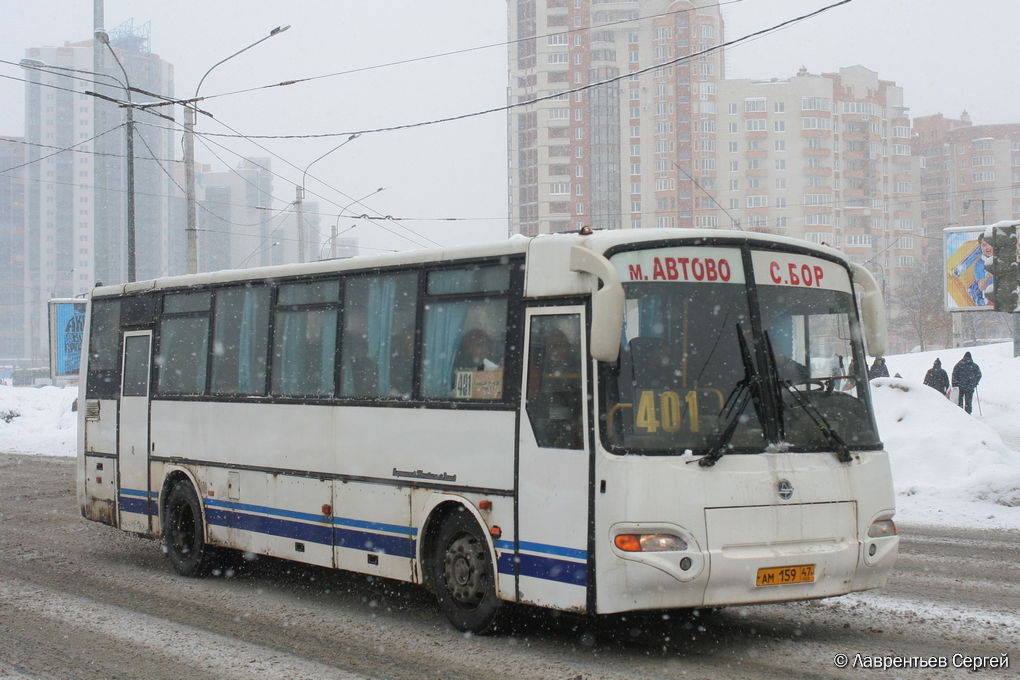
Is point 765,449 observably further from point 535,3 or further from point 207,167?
point 207,167

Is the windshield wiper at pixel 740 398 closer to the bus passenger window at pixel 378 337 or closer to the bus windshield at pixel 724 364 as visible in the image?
the bus windshield at pixel 724 364

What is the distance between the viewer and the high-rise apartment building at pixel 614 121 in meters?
117

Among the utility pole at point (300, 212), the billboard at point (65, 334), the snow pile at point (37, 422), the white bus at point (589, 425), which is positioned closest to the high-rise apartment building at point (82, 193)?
the snow pile at point (37, 422)

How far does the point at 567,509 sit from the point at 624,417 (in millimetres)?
705

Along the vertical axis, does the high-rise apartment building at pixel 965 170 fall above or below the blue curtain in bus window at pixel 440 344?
above

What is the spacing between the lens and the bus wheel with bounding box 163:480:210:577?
11688 mm

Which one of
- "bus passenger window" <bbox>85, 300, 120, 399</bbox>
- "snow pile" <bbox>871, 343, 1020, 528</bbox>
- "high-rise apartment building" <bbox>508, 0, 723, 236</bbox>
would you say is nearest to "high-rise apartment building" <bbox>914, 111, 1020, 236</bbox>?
"high-rise apartment building" <bbox>508, 0, 723, 236</bbox>

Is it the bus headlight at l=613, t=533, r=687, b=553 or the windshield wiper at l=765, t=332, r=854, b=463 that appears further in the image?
the windshield wiper at l=765, t=332, r=854, b=463

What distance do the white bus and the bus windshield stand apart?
0.5 inches

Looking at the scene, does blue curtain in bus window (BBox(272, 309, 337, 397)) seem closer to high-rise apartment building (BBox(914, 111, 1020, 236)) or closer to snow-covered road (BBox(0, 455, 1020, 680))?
snow-covered road (BBox(0, 455, 1020, 680))

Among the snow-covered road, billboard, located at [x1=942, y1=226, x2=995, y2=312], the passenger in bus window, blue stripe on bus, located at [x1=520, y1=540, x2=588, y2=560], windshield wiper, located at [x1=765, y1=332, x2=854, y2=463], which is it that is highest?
billboard, located at [x1=942, y1=226, x2=995, y2=312]

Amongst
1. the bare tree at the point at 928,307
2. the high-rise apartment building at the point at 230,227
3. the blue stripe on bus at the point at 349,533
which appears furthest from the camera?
the high-rise apartment building at the point at 230,227

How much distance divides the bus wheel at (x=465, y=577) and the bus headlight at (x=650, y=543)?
1.27 meters

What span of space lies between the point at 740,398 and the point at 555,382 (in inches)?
46.0
